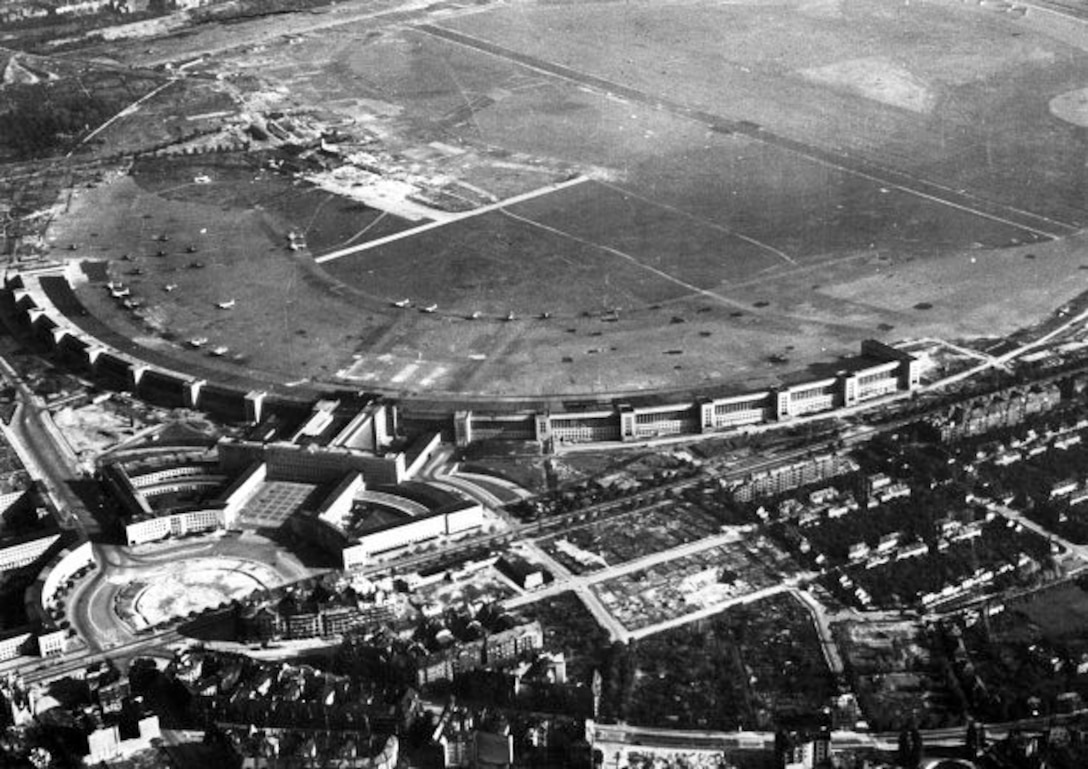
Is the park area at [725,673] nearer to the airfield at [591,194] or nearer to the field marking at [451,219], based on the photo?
the airfield at [591,194]

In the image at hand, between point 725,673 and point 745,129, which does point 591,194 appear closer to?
point 745,129

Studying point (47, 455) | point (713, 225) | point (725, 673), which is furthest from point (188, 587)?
point (713, 225)

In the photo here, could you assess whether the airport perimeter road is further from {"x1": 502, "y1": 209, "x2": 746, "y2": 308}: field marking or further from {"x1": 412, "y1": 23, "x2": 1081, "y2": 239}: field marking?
{"x1": 412, "y1": 23, "x2": 1081, "y2": 239}: field marking

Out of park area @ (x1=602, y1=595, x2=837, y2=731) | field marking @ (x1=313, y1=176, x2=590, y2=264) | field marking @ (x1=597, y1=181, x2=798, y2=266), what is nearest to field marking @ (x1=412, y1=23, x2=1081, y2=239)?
field marking @ (x1=597, y1=181, x2=798, y2=266)

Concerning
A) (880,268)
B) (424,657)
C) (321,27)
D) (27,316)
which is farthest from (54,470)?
(321,27)

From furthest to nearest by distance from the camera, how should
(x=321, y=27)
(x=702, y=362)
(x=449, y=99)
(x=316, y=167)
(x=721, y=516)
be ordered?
(x=321, y=27), (x=449, y=99), (x=316, y=167), (x=702, y=362), (x=721, y=516)

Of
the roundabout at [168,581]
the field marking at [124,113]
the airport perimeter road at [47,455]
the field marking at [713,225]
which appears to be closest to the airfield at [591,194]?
the field marking at [713,225]

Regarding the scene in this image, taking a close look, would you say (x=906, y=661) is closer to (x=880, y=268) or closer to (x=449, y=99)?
(x=880, y=268)
